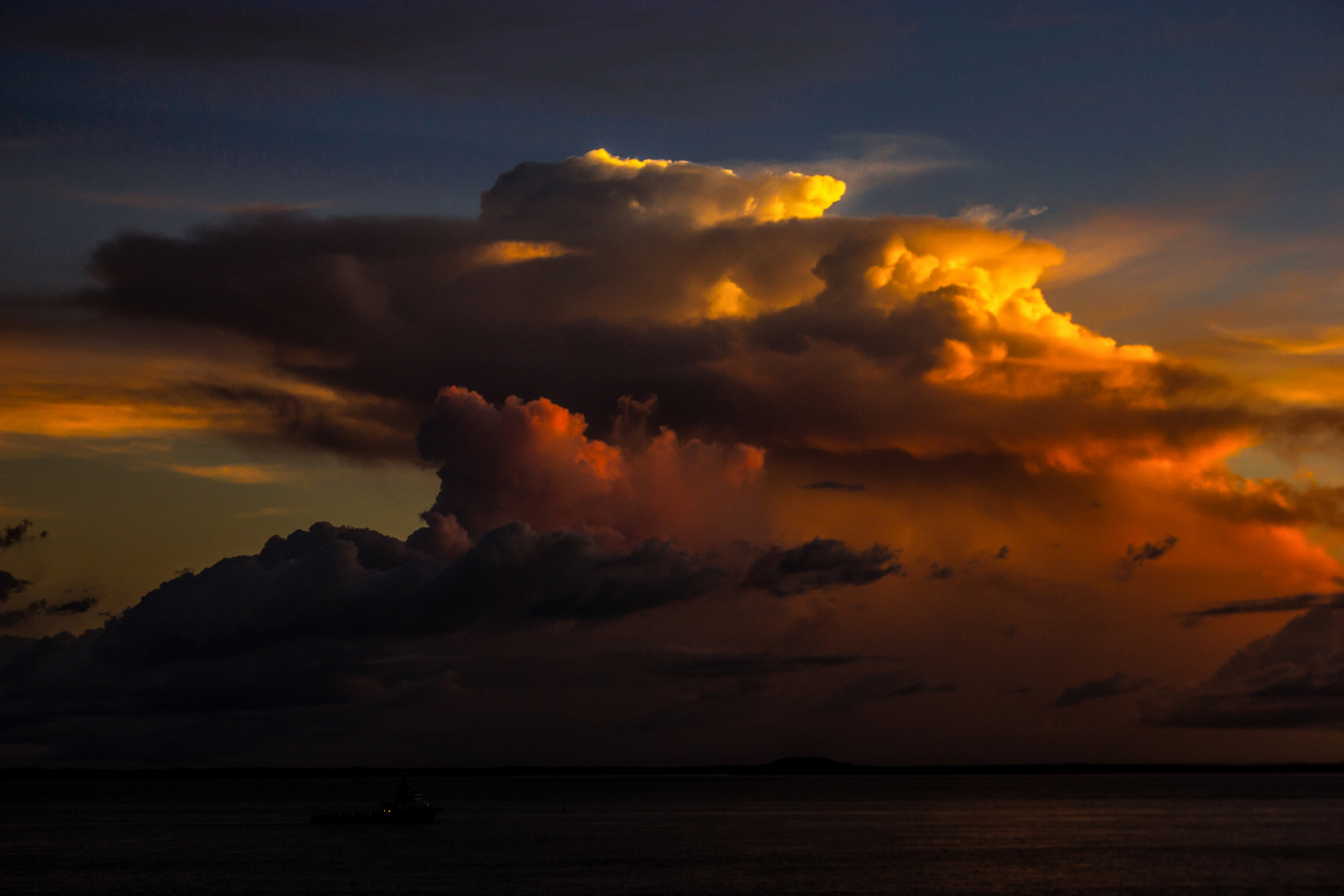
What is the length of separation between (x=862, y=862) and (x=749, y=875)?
75.7ft

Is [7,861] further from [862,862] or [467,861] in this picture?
[862,862]

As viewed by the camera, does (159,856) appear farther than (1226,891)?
Yes

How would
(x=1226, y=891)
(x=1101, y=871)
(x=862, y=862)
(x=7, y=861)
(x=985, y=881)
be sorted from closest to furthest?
(x=1226, y=891) → (x=985, y=881) → (x=1101, y=871) → (x=862, y=862) → (x=7, y=861)

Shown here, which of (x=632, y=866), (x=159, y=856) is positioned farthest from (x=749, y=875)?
(x=159, y=856)

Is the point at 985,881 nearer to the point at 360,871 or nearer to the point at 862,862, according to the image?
the point at 862,862

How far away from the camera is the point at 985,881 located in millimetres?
146375

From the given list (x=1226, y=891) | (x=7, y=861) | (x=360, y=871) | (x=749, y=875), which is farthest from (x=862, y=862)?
(x=7, y=861)

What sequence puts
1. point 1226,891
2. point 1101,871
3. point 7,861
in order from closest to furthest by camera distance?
point 1226,891
point 1101,871
point 7,861

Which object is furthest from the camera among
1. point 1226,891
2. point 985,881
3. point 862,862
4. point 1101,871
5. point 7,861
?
point 7,861

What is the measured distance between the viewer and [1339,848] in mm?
187250

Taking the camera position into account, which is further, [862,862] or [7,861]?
[7,861]

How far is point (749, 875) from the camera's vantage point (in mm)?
153875

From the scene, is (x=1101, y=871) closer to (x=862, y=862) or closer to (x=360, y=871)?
(x=862, y=862)

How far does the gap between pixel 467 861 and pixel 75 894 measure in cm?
5171
